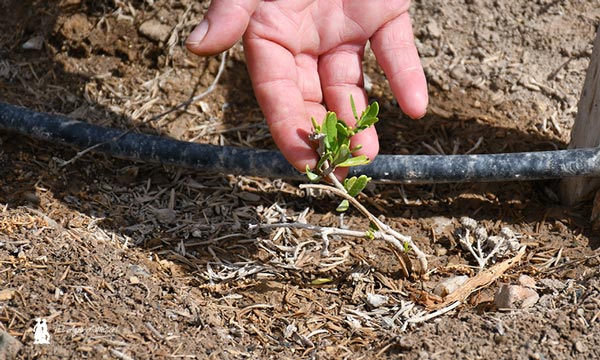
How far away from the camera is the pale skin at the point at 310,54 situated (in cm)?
245

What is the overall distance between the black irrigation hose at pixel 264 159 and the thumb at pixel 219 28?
64 centimetres

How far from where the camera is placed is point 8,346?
204cm

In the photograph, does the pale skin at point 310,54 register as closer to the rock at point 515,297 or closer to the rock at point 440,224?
the rock at point 440,224

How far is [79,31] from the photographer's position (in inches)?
A: 144

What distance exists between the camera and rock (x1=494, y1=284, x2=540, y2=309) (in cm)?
236

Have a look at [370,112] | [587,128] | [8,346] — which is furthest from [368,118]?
[8,346]

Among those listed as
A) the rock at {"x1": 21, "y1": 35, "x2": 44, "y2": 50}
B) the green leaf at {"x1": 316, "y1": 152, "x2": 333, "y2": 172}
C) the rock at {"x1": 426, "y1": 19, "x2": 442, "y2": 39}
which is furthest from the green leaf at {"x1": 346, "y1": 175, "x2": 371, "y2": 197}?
the rock at {"x1": 21, "y1": 35, "x2": 44, "y2": 50}

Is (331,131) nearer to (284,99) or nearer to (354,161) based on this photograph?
(354,161)

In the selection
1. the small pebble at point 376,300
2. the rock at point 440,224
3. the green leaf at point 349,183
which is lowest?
the rock at point 440,224

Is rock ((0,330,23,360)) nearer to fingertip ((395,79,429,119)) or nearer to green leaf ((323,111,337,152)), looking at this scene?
green leaf ((323,111,337,152))

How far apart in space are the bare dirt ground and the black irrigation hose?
119 mm

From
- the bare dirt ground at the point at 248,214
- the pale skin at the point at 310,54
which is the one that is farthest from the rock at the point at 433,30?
the pale skin at the point at 310,54

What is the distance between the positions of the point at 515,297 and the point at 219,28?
48.7 inches

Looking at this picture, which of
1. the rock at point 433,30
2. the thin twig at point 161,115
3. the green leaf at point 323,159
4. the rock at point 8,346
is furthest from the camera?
the rock at point 433,30
